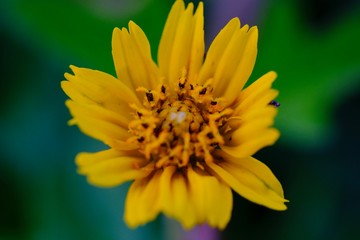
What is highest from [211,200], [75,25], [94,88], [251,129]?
[75,25]

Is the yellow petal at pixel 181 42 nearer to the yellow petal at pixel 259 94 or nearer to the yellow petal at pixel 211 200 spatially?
the yellow petal at pixel 259 94

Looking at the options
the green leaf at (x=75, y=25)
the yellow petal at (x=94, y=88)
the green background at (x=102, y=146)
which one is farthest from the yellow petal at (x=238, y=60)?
the green leaf at (x=75, y=25)

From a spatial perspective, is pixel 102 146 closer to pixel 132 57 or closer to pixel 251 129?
pixel 132 57
